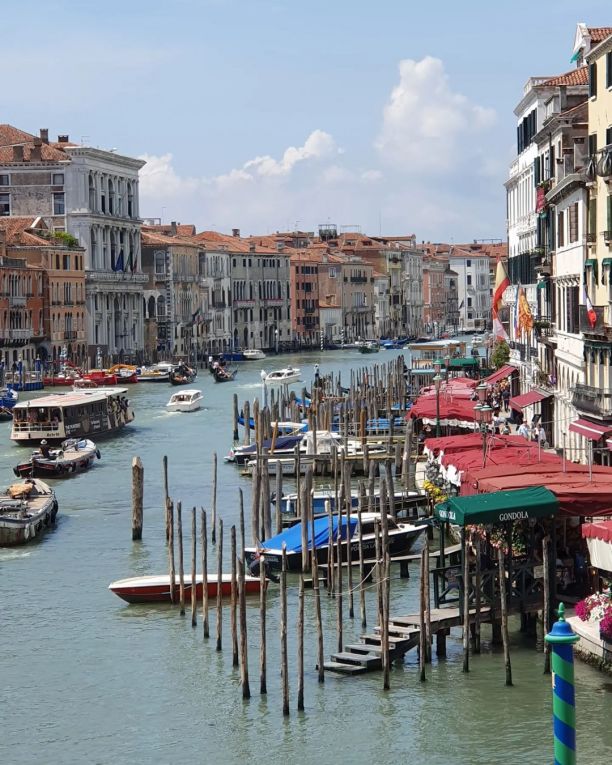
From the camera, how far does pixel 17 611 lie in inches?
667

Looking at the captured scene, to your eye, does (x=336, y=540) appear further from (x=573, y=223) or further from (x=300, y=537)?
(x=573, y=223)

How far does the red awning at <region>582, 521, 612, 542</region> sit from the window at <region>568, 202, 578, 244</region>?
9063mm

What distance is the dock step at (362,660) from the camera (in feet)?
44.7

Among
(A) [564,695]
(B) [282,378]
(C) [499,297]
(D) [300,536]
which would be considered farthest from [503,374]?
(A) [564,695]

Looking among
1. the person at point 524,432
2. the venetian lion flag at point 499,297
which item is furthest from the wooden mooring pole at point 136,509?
the venetian lion flag at point 499,297

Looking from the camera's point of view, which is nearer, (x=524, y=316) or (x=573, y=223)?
(x=573, y=223)

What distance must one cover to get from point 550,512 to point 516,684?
1374 millimetres

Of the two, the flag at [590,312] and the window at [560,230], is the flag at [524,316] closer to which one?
the window at [560,230]

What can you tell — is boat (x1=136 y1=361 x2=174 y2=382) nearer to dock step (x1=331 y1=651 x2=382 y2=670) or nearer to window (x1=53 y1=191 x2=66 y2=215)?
window (x1=53 y1=191 x2=66 y2=215)

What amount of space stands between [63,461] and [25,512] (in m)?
7.01

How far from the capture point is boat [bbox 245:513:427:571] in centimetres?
1734

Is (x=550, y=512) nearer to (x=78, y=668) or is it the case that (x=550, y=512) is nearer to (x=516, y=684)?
(x=516, y=684)

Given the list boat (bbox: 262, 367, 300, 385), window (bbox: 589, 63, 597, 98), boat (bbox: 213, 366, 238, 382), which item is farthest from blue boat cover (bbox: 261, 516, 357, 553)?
boat (bbox: 213, 366, 238, 382)

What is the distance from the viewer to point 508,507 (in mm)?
13516
